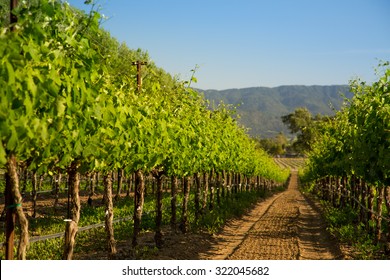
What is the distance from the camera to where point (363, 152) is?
38.0ft

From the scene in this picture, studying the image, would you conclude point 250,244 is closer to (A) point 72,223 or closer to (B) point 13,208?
(A) point 72,223

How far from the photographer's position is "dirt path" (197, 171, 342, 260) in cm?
1504

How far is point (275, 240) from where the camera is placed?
18.1 metres

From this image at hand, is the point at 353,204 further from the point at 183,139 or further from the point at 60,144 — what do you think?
the point at 60,144

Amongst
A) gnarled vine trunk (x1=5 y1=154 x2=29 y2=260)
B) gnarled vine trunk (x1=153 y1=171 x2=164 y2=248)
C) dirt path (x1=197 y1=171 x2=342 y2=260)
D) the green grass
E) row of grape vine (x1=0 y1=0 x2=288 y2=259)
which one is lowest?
dirt path (x1=197 y1=171 x2=342 y2=260)

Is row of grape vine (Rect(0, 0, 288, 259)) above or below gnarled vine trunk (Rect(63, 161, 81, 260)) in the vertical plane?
above

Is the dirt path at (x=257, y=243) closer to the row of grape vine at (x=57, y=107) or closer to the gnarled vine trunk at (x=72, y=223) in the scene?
the row of grape vine at (x=57, y=107)

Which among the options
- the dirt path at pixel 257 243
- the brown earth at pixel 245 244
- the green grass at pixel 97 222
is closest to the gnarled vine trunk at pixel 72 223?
the brown earth at pixel 245 244

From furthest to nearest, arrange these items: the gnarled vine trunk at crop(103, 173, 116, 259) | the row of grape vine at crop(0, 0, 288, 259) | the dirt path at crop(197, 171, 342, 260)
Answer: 1. the dirt path at crop(197, 171, 342, 260)
2. the gnarled vine trunk at crop(103, 173, 116, 259)
3. the row of grape vine at crop(0, 0, 288, 259)

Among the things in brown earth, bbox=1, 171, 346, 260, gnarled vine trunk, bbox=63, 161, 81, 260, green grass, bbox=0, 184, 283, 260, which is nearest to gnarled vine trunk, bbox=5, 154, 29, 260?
gnarled vine trunk, bbox=63, 161, 81, 260

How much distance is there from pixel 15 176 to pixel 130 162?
526cm

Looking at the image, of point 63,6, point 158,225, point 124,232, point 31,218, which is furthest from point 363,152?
point 31,218

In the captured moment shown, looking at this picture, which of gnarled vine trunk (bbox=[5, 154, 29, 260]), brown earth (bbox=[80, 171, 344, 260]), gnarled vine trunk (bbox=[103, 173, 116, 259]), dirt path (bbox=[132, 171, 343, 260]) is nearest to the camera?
gnarled vine trunk (bbox=[5, 154, 29, 260])

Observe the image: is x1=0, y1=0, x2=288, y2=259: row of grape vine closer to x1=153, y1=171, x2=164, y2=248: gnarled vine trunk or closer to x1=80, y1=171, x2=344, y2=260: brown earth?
x1=153, y1=171, x2=164, y2=248: gnarled vine trunk
